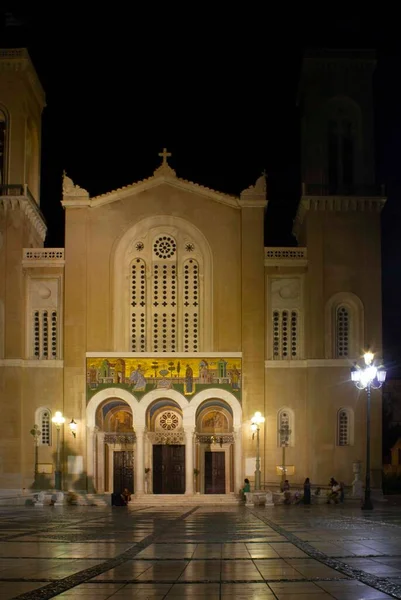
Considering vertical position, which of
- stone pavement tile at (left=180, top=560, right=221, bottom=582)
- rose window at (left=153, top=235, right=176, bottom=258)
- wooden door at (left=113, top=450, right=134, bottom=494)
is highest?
rose window at (left=153, top=235, right=176, bottom=258)

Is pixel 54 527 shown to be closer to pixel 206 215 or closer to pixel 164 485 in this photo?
pixel 164 485

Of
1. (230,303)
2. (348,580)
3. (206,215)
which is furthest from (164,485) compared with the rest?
(348,580)

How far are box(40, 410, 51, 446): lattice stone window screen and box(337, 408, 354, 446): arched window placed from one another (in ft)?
46.3

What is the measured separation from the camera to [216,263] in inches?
1950

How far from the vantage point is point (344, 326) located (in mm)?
48688

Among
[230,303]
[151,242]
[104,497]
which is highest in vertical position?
[151,242]

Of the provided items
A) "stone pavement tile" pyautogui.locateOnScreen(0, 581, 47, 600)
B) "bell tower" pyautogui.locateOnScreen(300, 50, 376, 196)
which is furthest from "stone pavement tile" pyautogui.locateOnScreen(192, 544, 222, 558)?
"bell tower" pyautogui.locateOnScreen(300, 50, 376, 196)

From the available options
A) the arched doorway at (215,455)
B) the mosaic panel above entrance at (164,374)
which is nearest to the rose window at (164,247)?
the mosaic panel above entrance at (164,374)

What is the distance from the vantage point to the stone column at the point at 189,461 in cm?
4766

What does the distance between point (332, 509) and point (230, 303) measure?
1335 centimetres

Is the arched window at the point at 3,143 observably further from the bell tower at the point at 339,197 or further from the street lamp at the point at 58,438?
the bell tower at the point at 339,197

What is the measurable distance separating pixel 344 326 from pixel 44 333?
49.0 feet

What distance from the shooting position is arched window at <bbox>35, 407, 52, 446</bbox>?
48.2 meters

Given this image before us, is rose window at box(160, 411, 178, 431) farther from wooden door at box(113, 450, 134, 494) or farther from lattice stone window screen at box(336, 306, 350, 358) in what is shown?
lattice stone window screen at box(336, 306, 350, 358)
